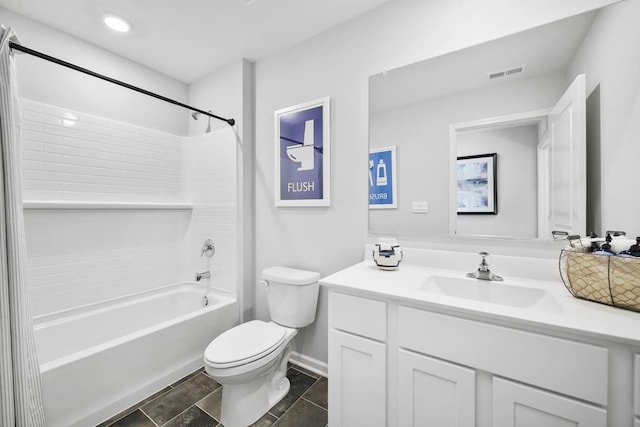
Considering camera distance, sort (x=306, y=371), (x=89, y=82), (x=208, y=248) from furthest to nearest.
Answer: (x=208, y=248) < (x=89, y=82) < (x=306, y=371)

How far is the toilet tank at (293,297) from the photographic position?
5.75 ft

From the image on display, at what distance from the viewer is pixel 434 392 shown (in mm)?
965

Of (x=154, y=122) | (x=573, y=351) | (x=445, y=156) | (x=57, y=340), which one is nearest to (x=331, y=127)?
(x=445, y=156)

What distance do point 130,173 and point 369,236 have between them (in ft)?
6.93

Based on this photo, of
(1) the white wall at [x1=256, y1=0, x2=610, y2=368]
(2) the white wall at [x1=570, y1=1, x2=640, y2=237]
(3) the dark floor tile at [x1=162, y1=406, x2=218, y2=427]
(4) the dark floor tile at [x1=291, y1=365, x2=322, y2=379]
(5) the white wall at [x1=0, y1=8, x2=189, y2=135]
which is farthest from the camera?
(4) the dark floor tile at [x1=291, y1=365, x2=322, y2=379]

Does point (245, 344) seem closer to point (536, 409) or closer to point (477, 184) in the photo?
point (536, 409)

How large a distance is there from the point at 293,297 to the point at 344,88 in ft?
4.74

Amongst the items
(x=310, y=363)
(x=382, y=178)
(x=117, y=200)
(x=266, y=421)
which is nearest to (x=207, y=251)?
(x=117, y=200)

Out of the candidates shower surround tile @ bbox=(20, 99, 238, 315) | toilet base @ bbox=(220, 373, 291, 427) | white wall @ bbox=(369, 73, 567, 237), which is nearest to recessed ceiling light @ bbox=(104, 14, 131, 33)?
shower surround tile @ bbox=(20, 99, 238, 315)

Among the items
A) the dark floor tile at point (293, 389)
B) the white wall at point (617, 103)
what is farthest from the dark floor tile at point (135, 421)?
the white wall at point (617, 103)

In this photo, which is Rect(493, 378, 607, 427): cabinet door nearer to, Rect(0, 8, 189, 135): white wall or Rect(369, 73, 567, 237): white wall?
Rect(369, 73, 567, 237): white wall

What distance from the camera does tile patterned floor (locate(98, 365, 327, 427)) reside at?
57.2 inches

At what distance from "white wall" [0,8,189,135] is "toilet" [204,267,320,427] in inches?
73.3

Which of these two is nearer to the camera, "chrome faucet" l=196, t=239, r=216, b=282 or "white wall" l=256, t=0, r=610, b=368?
"white wall" l=256, t=0, r=610, b=368
